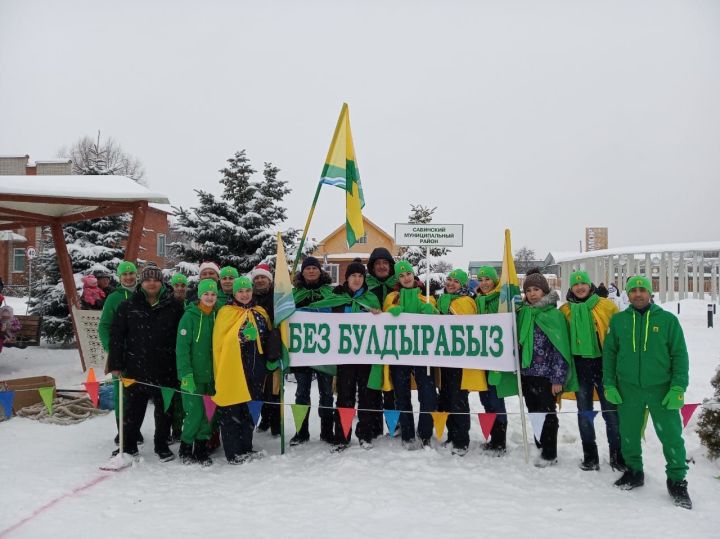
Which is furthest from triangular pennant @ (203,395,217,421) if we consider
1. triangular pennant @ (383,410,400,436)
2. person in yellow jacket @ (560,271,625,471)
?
person in yellow jacket @ (560,271,625,471)

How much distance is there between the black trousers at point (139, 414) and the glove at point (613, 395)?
4.38m

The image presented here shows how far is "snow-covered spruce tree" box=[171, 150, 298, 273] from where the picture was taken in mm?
12125

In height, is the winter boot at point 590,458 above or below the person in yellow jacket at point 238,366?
below

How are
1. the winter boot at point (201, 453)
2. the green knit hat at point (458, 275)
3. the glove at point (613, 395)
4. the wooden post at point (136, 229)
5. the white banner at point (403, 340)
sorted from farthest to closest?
the wooden post at point (136, 229)
the green knit hat at point (458, 275)
the white banner at point (403, 340)
the winter boot at point (201, 453)
the glove at point (613, 395)

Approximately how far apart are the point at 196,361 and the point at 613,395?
4027 mm

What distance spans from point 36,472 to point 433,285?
11231 millimetres

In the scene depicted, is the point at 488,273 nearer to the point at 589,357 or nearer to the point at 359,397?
the point at 589,357

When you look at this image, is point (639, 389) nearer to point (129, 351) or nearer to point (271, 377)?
point (271, 377)

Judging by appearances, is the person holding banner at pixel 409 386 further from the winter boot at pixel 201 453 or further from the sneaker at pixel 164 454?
the sneaker at pixel 164 454

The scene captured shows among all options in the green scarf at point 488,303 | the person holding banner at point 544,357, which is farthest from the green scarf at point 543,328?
the green scarf at point 488,303

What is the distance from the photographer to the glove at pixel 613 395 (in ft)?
15.5

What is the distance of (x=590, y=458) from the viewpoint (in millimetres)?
5297

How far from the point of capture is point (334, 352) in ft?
19.2

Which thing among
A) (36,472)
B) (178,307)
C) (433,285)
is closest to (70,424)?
(36,472)
